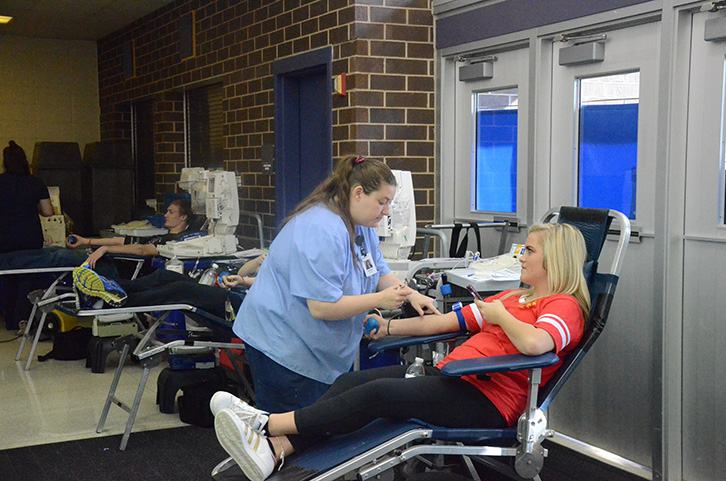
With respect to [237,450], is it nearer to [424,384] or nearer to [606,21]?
[424,384]

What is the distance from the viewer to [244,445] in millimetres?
2314

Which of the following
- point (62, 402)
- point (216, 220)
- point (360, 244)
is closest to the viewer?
point (360, 244)

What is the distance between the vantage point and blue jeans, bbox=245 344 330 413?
2668mm

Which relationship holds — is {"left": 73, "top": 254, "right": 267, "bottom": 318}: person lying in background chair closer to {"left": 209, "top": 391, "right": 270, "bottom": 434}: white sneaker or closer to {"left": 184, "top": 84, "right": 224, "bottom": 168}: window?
{"left": 209, "top": 391, "right": 270, "bottom": 434}: white sneaker

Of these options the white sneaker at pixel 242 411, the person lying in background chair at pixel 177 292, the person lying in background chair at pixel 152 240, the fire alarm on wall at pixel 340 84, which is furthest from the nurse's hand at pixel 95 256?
the white sneaker at pixel 242 411

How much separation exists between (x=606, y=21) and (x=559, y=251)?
1515 millimetres

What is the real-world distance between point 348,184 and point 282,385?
2.29ft

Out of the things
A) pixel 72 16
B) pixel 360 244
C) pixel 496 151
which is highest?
pixel 72 16

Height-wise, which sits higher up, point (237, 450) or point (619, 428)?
point (237, 450)

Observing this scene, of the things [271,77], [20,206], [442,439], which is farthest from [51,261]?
[442,439]

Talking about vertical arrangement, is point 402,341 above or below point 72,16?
below

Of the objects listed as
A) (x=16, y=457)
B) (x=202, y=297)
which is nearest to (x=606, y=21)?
(x=202, y=297)

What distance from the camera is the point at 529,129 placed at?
13.7 feet

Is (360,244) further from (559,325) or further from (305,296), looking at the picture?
(559,325)
